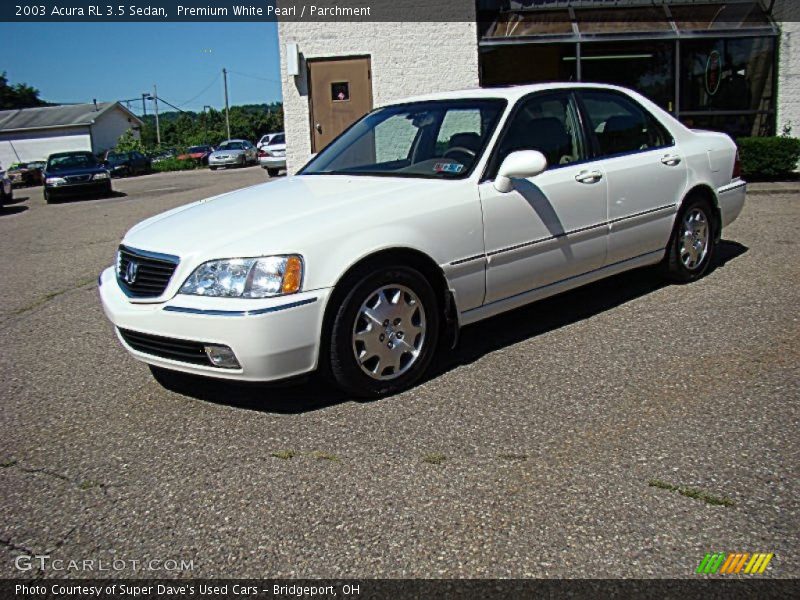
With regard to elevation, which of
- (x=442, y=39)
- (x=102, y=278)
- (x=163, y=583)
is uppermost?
(x=442, y=39)

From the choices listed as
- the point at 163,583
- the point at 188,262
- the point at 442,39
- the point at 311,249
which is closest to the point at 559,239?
the point at 311,249

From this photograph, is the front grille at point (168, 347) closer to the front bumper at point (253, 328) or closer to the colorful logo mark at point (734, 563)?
the front bumper at point (253, 328)

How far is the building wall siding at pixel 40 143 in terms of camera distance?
2375 inches

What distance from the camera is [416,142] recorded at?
5.12 metres

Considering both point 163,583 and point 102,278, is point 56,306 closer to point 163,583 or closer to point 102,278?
point 102,278

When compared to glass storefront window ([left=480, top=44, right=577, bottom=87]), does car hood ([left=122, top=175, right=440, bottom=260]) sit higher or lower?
lower

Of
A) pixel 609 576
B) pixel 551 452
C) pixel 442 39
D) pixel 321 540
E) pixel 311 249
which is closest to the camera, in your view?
pixel 609 576

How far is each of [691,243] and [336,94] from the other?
9.44 metres

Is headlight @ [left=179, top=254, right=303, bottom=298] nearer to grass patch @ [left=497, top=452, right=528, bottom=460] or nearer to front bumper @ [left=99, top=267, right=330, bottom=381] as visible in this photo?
front bumper @ [left=99, top=267, right=330, bottom=381]

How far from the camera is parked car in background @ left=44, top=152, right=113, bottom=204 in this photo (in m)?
21.2

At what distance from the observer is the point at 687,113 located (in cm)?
1430

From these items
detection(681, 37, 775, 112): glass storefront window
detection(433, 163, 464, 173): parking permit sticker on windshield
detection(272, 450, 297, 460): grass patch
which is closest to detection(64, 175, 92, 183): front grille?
detection(681, 37, 775, 112): glass storefront window

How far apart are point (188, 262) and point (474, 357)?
178cm

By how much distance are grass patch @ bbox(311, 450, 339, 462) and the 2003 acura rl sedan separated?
1.49ft
